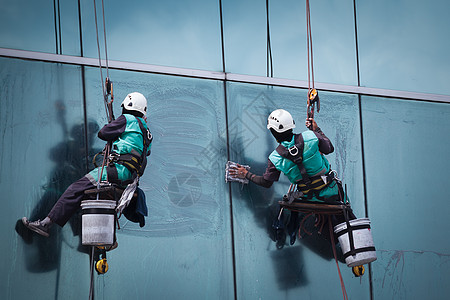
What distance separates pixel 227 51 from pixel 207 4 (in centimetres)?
62

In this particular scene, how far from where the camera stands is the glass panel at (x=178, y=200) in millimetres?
7148

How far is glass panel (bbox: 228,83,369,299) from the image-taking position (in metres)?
7.71

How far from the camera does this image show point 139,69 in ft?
24.5

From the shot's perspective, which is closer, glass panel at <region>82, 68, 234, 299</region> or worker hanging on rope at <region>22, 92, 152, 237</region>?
worker hanging on rope at <region>22, 92, 152, 237</region>

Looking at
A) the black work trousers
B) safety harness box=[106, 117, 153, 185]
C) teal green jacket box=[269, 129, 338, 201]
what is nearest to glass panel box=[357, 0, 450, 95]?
teal green jacket box=[269, 129, 338, 201]

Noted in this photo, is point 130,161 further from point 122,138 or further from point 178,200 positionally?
point 178,200

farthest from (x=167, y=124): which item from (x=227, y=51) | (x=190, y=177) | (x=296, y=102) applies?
(x=296, y=102)

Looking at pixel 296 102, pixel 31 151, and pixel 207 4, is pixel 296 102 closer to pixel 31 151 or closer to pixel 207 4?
pixel 207 4

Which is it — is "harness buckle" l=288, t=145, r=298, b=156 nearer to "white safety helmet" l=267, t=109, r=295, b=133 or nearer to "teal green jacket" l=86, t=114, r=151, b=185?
"white safety helmet" l=267, t=109, r=295, b=133

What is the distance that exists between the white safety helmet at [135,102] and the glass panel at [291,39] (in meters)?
1.51

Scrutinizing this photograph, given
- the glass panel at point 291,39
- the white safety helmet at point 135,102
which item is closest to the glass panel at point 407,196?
the glass panel at point 291,39

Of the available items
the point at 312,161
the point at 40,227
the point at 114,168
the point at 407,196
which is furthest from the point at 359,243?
the point at 40,227

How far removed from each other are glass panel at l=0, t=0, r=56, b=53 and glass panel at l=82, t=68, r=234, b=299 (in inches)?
23.9

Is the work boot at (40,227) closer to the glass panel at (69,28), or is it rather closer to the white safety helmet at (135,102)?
the white safety helmet at (135,102)
